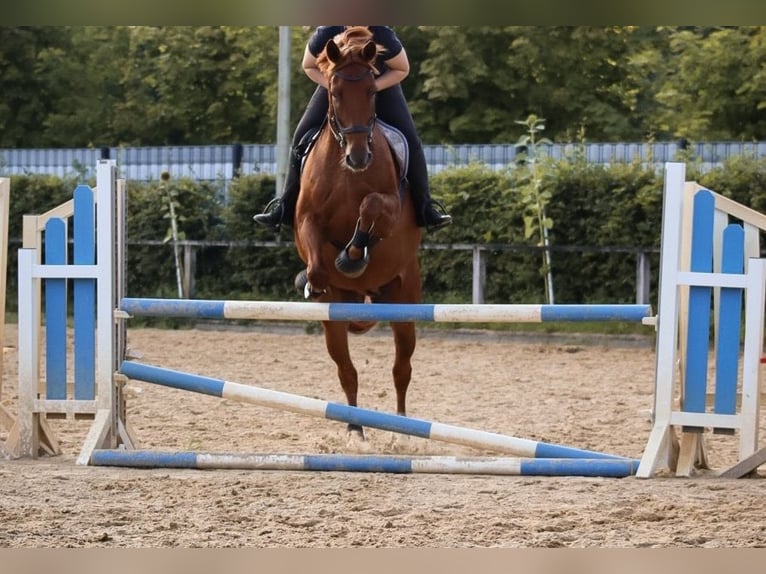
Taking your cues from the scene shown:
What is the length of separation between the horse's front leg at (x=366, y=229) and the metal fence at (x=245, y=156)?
8.74 metres

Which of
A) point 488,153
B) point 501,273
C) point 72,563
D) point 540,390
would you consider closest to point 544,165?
point 501,273

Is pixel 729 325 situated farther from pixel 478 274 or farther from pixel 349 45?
pixel 478 274

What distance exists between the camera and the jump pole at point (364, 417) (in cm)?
438

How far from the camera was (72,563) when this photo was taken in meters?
0.83

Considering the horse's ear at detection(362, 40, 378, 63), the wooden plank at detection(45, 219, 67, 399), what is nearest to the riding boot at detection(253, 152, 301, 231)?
the horse's ear at detection(362, 40, 378, 63)

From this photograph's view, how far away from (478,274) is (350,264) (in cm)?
789

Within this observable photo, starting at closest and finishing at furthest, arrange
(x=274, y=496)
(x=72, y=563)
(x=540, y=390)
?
(x=72, y=563) → (x=274, y=496) → (x=540, y=390)

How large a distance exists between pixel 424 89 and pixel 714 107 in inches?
223

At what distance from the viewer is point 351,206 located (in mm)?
5168

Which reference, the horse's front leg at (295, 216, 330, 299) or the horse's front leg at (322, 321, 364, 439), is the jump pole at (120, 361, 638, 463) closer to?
the horse's front leg at (295, 216, 330, 299)

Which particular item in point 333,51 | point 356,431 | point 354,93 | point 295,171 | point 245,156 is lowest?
point 356,431

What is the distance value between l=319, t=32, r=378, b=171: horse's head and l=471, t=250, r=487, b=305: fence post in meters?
8.17

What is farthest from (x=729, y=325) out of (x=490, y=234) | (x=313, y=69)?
(x=490, y=234)

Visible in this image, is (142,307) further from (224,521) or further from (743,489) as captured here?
(743,489)
